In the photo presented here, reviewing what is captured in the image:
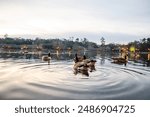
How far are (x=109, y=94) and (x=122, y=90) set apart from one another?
6.38ft

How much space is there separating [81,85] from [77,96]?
11.9 ft

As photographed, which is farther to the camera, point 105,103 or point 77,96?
point 77,96

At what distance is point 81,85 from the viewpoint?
61.4 ft

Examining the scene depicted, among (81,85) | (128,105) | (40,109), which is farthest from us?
(81,85)

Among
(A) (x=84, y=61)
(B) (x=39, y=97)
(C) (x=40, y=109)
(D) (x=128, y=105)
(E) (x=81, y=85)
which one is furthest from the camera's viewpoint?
(A) (x=84, y=61)

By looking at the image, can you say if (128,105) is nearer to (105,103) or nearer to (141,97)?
(105,103)

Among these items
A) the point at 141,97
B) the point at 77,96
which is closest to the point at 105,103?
the point at 77,96

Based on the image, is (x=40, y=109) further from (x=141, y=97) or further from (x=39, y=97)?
(x=141, y=97)

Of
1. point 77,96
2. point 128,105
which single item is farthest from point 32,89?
point 128,105

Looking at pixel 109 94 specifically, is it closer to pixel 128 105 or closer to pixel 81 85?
pixel 81 85

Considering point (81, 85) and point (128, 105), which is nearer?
point (128, 105)

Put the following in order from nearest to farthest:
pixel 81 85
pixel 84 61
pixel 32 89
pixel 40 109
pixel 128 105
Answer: pixel 40 109 < pixel 128 105 < pixel 32 89 < pixel 81 85 < pixel 84 61

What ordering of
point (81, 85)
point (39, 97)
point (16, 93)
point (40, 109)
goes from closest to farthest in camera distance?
1. point (40, 109)
2. point (39, 97)
3. point (16, 93)
4. point (81, 85)

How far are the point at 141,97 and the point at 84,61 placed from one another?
14016mm
